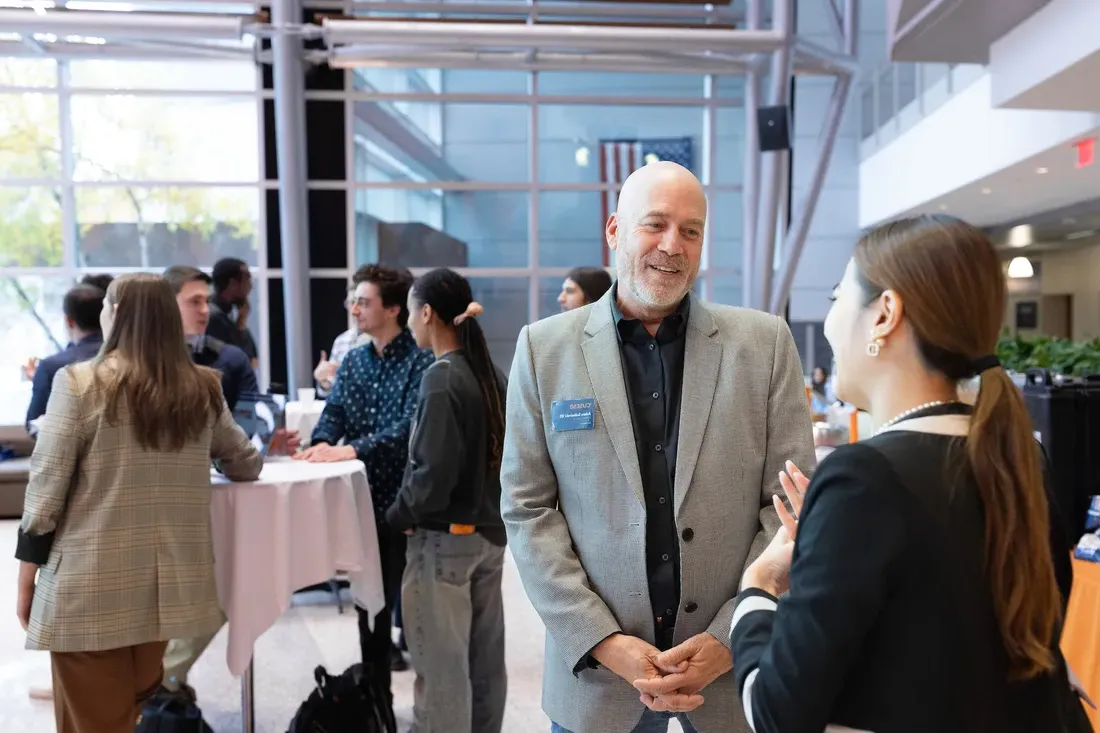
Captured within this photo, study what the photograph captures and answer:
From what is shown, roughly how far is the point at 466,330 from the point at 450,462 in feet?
1.53

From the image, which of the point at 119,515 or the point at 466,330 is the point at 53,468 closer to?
the point at 119,515

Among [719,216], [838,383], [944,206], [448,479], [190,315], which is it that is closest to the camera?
[838,383]

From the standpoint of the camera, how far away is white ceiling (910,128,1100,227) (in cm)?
956

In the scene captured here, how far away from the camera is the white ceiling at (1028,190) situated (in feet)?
31.4

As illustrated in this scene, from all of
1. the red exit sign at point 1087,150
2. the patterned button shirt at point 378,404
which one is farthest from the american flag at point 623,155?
the patterned button shirt at point 378,404

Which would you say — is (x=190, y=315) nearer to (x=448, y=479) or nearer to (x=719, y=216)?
(x=448, y=479)

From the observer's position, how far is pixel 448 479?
2.98m

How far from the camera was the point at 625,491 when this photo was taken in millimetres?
1782

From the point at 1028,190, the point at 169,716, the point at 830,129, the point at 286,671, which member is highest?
the point at 830,129

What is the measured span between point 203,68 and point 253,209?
5.24 feet

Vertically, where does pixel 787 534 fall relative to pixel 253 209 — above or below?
below

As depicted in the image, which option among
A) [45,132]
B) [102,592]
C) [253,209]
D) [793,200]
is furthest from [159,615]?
[793,200]

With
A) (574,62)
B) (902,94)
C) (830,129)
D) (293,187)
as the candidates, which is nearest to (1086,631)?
(830,129)

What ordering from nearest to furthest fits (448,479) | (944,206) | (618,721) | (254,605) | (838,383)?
1. (838,383)
2. (618,721)
3. (448,479)
4. (254,605)
5. (944,206)
